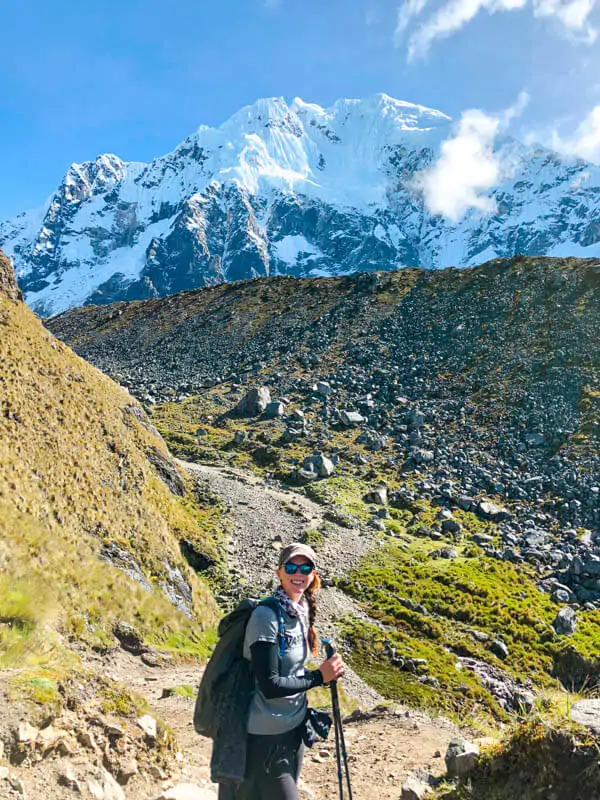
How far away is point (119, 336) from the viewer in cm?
8562

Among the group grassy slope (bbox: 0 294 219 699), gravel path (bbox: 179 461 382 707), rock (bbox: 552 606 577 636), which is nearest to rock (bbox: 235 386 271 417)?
gravel path (bbox: 179 461 382 707)

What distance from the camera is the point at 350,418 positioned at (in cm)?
4488

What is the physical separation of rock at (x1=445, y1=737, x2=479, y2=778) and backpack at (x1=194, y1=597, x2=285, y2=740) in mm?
3208

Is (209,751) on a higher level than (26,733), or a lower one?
lower

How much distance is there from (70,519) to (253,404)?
33938 mm

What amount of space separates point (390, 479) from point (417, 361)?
23.0m

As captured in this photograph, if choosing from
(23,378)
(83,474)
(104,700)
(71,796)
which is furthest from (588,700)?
(23,378)

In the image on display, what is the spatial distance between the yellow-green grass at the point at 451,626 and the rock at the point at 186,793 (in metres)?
9.64

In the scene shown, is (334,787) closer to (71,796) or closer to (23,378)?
(71,796)

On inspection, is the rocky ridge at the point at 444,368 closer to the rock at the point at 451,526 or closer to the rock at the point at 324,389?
the rock at the point at 324,389

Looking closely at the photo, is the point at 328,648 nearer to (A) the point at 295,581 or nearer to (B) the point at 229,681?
(A) the point at 295,581

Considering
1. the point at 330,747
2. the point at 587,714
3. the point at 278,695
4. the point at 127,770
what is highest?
the point at 278,695

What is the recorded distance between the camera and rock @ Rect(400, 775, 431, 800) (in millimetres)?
6566

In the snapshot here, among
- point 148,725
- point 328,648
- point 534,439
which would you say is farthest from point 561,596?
point 328,648
